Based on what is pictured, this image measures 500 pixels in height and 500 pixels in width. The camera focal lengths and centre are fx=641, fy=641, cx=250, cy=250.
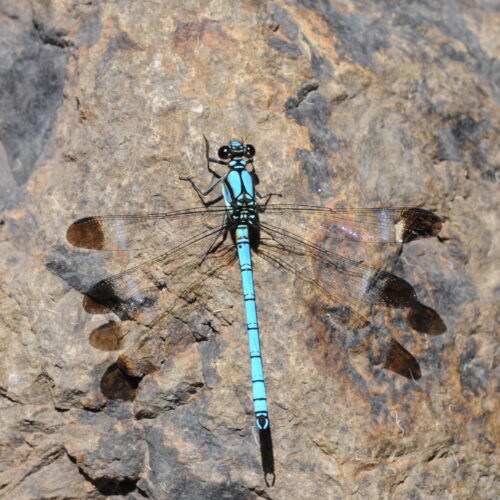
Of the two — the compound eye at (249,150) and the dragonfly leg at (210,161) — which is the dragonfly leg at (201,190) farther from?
the compound eye at (249,150)

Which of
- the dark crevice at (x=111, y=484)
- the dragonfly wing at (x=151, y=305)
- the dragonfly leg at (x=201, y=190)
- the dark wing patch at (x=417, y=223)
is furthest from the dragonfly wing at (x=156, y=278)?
the dark wing patch at (x=417, y=223)

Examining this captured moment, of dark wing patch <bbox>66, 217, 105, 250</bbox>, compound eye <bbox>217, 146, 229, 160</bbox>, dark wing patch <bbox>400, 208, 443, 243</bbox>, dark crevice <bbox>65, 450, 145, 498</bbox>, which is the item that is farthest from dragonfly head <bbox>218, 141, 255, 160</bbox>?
dark crevice <bbox>65, 450, 145, 498</bbox>

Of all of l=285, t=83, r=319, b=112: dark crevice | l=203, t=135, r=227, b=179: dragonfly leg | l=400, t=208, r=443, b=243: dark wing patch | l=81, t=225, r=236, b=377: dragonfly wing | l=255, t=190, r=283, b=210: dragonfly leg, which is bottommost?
l=81, t=225, r=236, b=377: dragonfly wing

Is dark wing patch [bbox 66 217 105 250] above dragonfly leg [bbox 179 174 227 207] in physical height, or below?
below

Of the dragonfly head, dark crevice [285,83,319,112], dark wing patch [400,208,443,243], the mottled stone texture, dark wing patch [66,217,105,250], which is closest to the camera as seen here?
the mottled stone texture

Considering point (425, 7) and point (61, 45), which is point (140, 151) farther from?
point (425, 7)

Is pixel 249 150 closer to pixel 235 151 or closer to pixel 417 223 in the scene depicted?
pixel 235 151

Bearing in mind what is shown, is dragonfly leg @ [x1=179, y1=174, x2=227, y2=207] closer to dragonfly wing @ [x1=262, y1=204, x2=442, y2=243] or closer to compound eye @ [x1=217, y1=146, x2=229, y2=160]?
compound eye @ [x1=217, y1=146, x2=229, y2=160]

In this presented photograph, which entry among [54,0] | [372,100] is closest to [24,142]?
[54,0]
